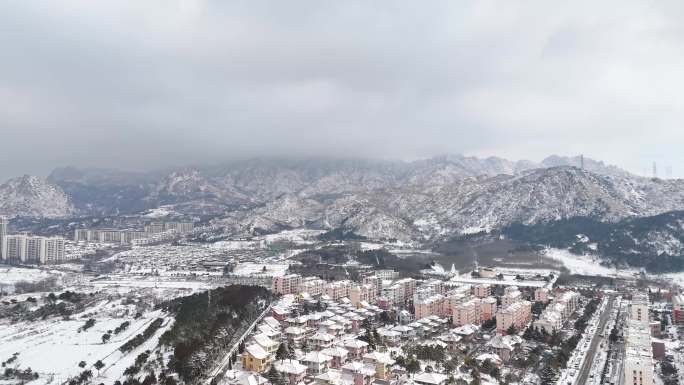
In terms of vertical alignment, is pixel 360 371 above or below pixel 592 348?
above

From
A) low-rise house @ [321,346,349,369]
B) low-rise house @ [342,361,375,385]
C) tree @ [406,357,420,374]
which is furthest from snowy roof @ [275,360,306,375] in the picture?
tree @ [406,357,420,374]

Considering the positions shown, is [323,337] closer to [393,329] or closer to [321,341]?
[321,341]

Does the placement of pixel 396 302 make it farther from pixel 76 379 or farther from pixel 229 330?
pixel 76 379

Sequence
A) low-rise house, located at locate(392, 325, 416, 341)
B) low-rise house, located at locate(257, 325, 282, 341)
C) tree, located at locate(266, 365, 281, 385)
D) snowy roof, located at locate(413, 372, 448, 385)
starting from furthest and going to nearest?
low-rise house, located at locate(392, 325, 416, 341) → low-rise house, located at locate(257, 325, 282, 341) → snowy roof, located at locate(413, 372, 448, 385) → tree, located at locate(266, 365, 281, 385)

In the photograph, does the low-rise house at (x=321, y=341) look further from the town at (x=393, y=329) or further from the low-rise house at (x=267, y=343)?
the low-rise house at (x=267, y=343)

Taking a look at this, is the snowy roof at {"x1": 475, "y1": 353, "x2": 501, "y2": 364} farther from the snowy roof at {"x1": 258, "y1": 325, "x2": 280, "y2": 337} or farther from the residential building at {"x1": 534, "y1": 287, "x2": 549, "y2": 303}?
the residential building at {"x1": 534, "y1": 287, "x2": 549, "y2": 303}

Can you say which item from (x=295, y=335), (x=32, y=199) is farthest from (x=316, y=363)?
(x=32, y=199)
